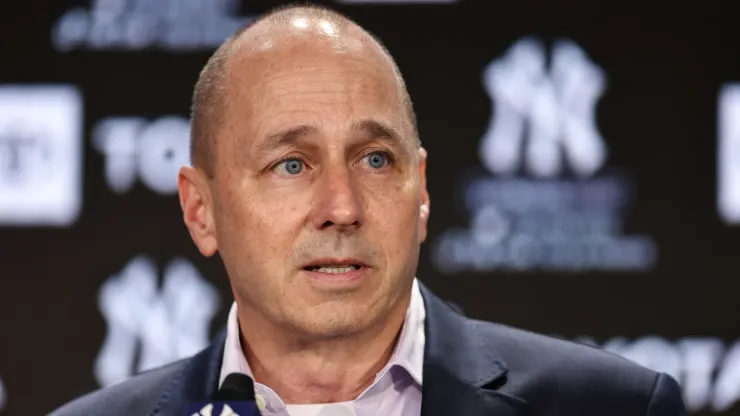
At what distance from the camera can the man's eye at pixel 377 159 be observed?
203 cm

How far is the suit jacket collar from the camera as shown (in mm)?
2043

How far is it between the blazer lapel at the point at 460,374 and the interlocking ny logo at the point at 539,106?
1.16m

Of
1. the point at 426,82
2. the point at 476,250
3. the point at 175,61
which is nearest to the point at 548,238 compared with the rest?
the point at 476,250

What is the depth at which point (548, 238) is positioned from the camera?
3.31 metres

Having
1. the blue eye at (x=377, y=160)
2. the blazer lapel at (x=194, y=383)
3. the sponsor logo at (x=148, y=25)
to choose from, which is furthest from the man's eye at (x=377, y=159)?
the sponsor logo at (x=148, y=25)

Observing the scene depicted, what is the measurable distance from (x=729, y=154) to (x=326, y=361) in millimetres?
1652

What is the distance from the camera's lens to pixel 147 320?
3400mm

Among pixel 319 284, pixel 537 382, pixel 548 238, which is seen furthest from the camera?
pixel 548 238

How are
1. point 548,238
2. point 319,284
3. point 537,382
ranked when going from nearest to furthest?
point 319,284
point 537,382
point 548,238

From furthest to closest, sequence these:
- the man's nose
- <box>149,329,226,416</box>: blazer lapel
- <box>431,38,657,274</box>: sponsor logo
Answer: <box>431,38,657,274</box>: sponsor logo, <box>149,329,226,416</box>: blazer lapel, the man's nose

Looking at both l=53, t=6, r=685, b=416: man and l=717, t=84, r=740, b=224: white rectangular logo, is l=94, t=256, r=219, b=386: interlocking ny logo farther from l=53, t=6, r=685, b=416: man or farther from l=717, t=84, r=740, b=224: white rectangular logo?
l=717, t=84, r=740, b=224: white rectangular logo

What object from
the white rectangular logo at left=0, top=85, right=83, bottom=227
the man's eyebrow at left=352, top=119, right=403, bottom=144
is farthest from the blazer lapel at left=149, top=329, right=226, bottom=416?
the white rectangular logo at left=0, top=85, right=83, bottom=227

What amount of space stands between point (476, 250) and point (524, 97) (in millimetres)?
430

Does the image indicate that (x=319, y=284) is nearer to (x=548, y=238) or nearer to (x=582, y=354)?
(x=582, y=354)
